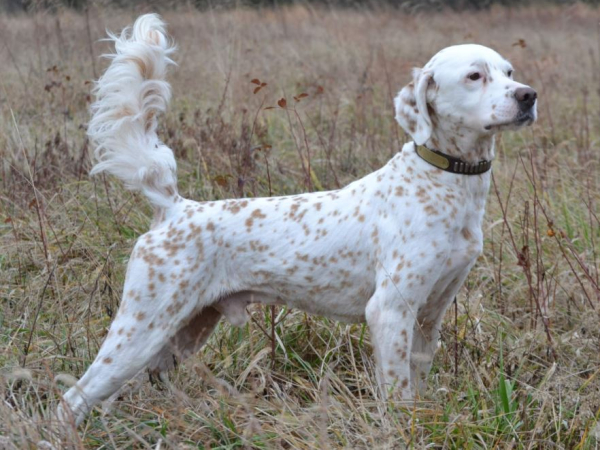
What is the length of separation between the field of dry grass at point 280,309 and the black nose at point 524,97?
2.12 feet

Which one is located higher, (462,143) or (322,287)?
(462,143)

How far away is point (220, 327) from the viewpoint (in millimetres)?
3953

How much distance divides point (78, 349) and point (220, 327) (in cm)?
65

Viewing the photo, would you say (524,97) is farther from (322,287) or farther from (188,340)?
(188,340)

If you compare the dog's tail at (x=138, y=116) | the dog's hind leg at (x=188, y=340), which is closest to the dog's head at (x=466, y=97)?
the dog's tail at (x=138, y=116)

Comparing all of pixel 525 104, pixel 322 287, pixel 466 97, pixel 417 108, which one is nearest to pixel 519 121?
pixel 525 104

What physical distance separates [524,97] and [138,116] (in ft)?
4.80

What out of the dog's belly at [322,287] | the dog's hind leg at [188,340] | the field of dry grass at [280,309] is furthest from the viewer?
the dog's hind leg at [188,340]

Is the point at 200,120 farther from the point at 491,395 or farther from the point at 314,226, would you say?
the point at 491,395

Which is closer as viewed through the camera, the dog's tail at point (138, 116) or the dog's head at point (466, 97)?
the dog's head at point (466, 97)

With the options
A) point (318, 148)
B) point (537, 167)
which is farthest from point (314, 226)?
point (318, 148)

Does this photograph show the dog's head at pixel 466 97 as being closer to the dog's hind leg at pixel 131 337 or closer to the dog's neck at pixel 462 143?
the dog's neck at pixel 462 143

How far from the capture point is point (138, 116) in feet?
11.0

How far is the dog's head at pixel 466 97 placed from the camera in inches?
118
